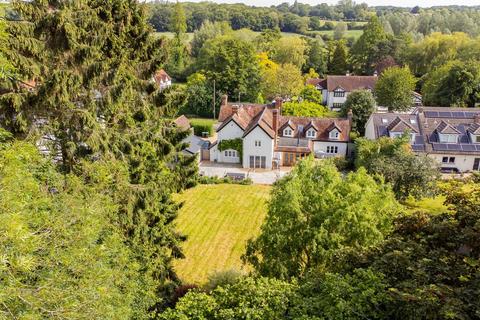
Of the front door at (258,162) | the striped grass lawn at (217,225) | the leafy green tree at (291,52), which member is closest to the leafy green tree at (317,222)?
the striped grass lawn at (217,225)

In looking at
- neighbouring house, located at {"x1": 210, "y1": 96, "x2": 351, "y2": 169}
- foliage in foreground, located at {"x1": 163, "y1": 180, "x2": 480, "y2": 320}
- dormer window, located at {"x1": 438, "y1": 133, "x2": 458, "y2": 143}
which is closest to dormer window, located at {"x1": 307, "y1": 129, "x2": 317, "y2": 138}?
neighbouring house, located at {"x1": 210, "y1": 96, "x2": 351, "y2": 169}

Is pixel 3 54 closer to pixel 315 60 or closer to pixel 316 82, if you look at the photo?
pixel 316 82

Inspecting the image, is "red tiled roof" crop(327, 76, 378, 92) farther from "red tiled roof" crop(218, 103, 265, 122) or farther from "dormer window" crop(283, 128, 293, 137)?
"dormer window" crop(283, 128, 293, 137)

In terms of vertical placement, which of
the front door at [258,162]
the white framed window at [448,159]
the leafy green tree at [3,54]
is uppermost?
the leafy green tree at [3,54]

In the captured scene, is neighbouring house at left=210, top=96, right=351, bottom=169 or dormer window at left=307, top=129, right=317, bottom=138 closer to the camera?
neighbouring house at left=210, top=96, right=351, bottom=169

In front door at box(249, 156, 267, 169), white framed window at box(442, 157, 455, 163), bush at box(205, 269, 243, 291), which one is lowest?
front door at box(249, 156, 267, 169)

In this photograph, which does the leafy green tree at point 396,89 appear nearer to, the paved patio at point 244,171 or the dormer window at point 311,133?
the dormer window at point 311,133
